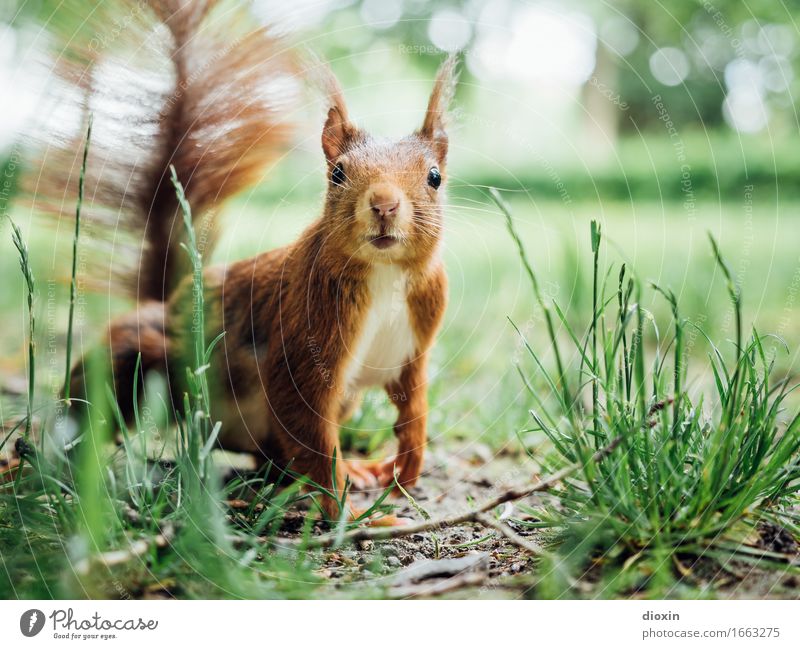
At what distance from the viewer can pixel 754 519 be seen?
922mm

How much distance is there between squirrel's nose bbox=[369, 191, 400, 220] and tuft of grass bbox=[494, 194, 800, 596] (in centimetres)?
19

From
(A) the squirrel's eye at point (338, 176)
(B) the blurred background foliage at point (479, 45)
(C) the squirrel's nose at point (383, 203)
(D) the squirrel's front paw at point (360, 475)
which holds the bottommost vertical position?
(D) the squirrel's front paw at point (360, 475)

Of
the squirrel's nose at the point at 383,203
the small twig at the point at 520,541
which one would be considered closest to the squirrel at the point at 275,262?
the squirrel's nose at the point at 383,203

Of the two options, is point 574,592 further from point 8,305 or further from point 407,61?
point 8,305

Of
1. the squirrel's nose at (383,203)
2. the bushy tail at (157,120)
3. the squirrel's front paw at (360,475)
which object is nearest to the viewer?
the squirrel's nose at (383,203)

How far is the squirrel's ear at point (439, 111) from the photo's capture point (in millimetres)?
1134

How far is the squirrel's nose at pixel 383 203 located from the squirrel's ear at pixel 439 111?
0.19m

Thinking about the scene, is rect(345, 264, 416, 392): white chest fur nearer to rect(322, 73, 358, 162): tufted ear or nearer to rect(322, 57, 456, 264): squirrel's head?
rect(322, 57, 456, 264): squirrel's head

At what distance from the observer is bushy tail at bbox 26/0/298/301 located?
4.00 ft

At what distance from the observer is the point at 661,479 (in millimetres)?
900

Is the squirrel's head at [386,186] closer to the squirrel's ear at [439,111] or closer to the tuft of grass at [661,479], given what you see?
the squirrel's ear at [439,111]

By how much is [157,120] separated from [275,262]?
0.33 meters

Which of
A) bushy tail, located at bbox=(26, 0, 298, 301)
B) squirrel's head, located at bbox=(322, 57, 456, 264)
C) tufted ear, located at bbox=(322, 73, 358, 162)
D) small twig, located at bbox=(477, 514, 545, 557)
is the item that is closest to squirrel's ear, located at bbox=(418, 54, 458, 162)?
squirrel's head, located at bbox=(322, 57, 456, 264)

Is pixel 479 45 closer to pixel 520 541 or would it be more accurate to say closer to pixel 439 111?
pixel 439 111
